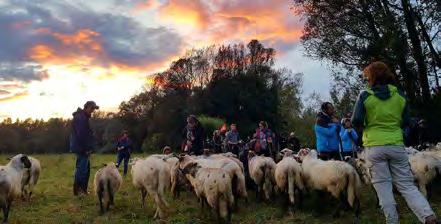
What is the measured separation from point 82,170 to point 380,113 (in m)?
10.5

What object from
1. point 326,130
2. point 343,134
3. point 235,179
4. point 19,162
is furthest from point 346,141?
point 19,162

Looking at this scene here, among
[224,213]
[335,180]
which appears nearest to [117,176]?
[224,213]

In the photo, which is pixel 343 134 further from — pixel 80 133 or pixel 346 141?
pixel 80 133

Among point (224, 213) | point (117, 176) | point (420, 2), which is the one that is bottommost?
point (224, 213)

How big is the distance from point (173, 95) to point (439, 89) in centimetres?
4509

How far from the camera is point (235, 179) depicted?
39.7 feet

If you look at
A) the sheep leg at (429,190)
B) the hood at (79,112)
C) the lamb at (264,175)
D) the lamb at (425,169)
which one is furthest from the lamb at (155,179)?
the sheep leg at (429,190)

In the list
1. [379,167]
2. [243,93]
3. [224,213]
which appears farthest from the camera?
[243,93]

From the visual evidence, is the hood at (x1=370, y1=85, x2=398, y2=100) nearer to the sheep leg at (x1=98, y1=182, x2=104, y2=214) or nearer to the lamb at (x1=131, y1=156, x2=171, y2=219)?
the lamb at (x1=131, y1=156, x2=171, y2=219)

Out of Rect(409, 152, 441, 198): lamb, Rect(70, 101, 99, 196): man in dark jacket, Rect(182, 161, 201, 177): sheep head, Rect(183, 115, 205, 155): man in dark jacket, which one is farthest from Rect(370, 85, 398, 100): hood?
Rect(70, 101, 99, 196): man in dark jacket

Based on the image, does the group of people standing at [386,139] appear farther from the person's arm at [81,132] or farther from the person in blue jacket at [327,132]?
the person's arm at [81,132]

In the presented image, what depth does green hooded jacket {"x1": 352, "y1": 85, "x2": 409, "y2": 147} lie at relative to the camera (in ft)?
22.3

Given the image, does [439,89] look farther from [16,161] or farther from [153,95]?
[153,95]

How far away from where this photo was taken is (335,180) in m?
10.8
